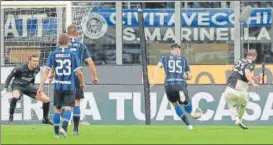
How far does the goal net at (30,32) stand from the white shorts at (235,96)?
5777 mm

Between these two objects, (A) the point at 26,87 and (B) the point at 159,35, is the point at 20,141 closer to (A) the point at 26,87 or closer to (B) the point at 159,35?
(A) the point at 26,87

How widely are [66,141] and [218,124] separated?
965 cm

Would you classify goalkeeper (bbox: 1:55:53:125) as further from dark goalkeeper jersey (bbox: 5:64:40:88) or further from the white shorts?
the white shorts

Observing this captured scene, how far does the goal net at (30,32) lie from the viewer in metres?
25.6

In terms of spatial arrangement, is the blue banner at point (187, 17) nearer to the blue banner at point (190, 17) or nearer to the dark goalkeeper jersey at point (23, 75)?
the blue banner at point (190, 17)

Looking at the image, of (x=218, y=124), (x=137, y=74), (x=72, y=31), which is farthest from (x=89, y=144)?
(x=137, y=74)

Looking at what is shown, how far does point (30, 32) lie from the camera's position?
27656 millimetres

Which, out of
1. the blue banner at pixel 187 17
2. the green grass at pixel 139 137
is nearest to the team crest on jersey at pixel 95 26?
the blue banner at pixel 187 17

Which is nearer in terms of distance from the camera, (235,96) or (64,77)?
(64,77)

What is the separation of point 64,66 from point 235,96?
5514mm

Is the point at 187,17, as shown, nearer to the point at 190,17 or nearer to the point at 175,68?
the point at 190,17

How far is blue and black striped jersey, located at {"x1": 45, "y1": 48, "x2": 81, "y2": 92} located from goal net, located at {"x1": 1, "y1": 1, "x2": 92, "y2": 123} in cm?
825

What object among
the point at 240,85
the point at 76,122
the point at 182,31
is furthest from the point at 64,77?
the point at 182,31

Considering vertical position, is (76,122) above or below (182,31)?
below
